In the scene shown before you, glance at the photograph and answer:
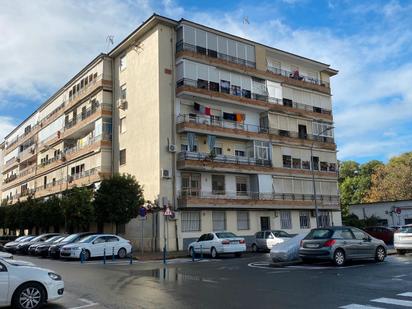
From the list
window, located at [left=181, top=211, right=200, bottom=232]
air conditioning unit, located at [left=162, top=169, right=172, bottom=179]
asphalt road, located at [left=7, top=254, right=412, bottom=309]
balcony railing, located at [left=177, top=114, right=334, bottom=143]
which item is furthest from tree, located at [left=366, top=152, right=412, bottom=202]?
asphalt road, located at [left=7, top=254, right=412, bottom=309]

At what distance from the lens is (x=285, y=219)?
41.7 metres

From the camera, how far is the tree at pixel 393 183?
6594 cm

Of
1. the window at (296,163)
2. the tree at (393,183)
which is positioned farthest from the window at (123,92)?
the tree at (393,183)

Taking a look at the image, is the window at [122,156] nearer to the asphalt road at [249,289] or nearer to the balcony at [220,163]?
the balcony at [220,163]

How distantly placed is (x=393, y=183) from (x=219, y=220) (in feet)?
132

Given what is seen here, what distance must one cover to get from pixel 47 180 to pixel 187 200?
26989 mm

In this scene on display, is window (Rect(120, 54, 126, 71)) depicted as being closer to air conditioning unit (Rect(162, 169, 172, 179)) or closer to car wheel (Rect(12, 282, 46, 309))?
air conditioning unit (Rect(162, 169, 172, 179))

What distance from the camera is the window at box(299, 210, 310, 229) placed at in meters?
43.0

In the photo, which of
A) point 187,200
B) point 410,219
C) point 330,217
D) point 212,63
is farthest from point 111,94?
point 410,219

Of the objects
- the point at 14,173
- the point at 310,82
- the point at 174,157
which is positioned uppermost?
the point at 310,82

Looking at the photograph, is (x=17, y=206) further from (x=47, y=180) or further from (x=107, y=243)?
(x=107, y=243)

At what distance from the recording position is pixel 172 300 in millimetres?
10266

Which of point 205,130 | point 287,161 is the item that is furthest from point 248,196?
point 205,130

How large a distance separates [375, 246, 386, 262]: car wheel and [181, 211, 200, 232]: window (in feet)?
61.5
